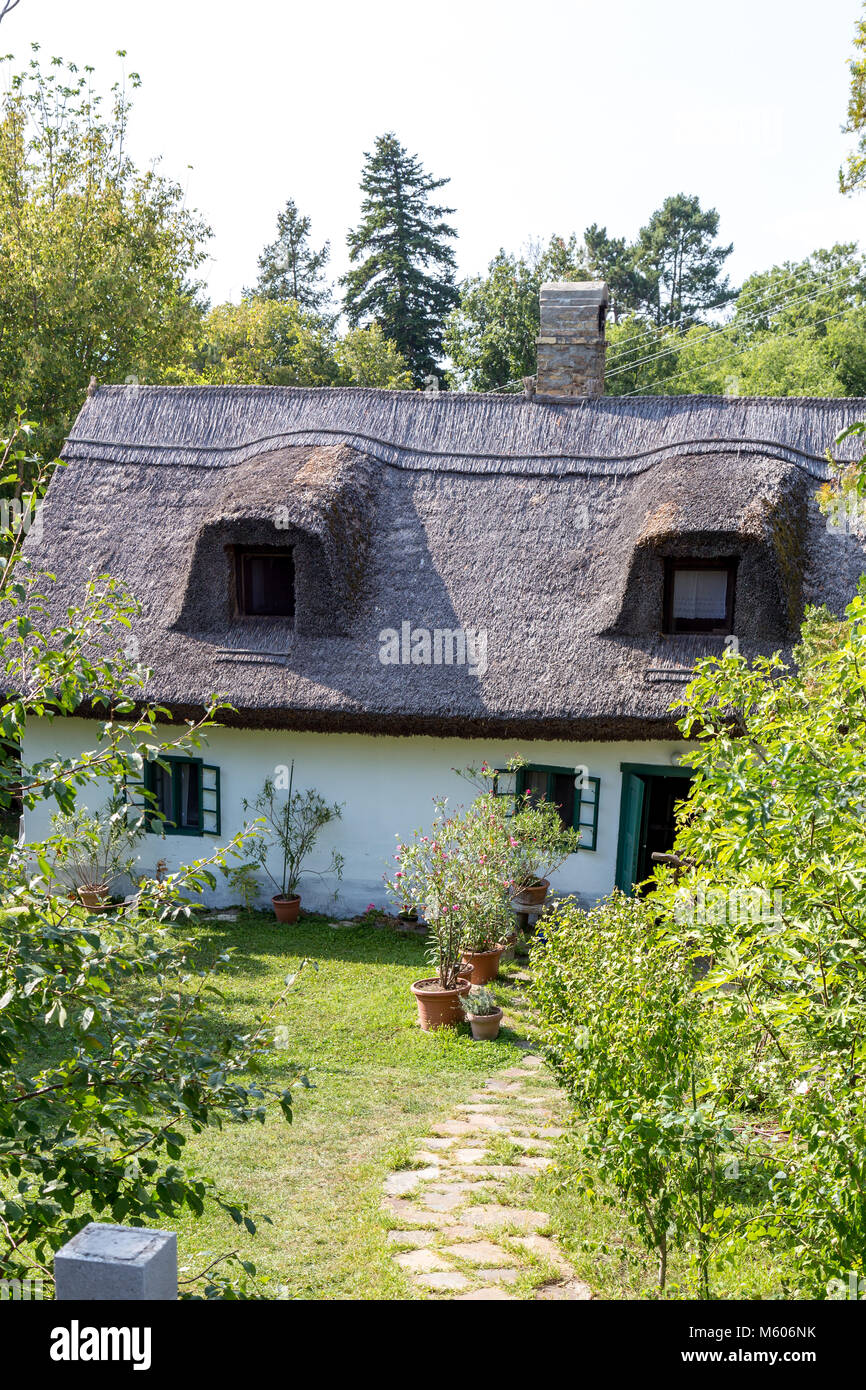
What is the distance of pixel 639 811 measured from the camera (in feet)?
33.9

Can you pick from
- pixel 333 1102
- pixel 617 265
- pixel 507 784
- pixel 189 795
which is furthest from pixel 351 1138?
pixel 617 265

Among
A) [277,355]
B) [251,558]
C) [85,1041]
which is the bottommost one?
[85,1041]

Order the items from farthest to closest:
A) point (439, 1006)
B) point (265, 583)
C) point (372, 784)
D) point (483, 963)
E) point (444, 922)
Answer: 1. point (265, 583)
2. point (372, 784)
3. point (483, 963)
4. point (444, 922)
5. point (439, 1006)

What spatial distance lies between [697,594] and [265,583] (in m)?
4.57

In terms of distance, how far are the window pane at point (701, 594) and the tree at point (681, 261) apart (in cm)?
3506

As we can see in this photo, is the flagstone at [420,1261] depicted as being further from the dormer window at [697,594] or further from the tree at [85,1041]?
the dormer window at [697,594]

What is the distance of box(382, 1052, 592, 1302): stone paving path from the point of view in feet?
15.2

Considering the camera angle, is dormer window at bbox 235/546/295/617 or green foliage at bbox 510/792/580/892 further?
dormer window at bbox 235/546/295/617

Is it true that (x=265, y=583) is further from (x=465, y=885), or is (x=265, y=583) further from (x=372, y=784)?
(x=465, y=885)

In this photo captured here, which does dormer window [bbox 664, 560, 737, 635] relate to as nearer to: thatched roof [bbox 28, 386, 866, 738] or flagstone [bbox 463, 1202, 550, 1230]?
thatched roof [bbox 28, 386, 866, 738]

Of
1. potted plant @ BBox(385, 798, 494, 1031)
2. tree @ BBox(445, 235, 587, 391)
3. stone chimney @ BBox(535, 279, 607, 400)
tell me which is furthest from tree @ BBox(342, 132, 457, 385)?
potted plant @ BBox(385, 798, 494, 1031)

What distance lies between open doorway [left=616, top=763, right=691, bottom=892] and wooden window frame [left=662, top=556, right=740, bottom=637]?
4.49 feet
